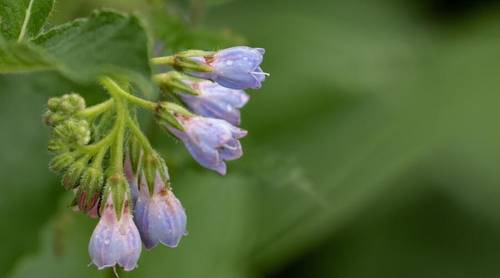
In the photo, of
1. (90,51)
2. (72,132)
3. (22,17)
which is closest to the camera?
(90,51)

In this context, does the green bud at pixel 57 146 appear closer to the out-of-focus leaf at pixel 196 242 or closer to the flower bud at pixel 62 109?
the flower bud at pixel 62 109

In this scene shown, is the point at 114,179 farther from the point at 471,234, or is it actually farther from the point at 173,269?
the point at 471,234

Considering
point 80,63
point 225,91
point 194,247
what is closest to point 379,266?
point 194,247

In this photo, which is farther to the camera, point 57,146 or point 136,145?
point 136,145

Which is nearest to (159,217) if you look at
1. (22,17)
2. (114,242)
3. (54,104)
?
(114,242)

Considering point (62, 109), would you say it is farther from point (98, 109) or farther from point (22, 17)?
point (22, 17)

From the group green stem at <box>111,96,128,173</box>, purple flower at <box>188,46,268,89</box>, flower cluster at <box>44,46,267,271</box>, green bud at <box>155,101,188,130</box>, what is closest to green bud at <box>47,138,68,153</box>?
flower cluster at <box>44,46,267,271</box>

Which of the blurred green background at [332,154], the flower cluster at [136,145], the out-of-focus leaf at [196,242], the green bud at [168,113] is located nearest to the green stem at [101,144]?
the flower cluster at [136,145]
